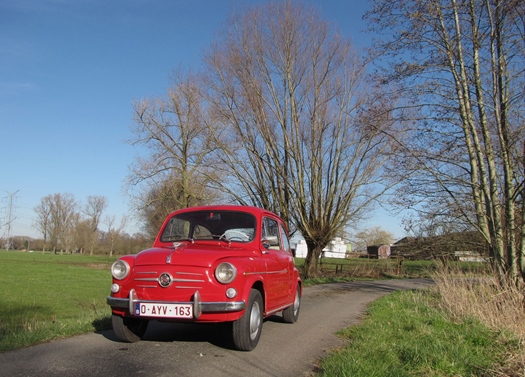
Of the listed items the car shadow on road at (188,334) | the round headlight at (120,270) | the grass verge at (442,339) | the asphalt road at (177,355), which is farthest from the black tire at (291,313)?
the round headlight at (120,270)

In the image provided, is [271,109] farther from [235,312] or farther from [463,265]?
[235,312]

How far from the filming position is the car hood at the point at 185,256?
206 inches

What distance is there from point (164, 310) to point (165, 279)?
36cm

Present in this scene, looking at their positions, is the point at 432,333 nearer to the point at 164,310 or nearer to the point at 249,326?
the point at 249,326

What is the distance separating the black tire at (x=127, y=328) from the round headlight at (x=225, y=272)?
1.43 meters

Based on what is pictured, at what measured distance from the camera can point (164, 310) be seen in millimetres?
5039

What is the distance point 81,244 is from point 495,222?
102 m

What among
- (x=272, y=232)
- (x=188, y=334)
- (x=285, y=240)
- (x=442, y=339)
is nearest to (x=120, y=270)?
(x=188, y=334)

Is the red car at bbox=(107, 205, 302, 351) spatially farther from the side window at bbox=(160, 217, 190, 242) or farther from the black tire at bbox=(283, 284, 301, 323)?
the black tire at bbox=(283, 284, 301, 323)

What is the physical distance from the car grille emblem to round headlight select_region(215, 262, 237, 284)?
0.57 metres

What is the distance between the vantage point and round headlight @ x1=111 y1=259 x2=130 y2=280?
545 centimetres

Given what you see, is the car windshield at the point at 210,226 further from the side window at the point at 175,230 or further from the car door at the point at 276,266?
the car door at the point at 276,266

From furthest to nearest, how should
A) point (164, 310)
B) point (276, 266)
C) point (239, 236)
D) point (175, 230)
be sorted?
1. point (175, 230)
2. point (276, 266)
3. point (239, 236)
4. point (164, 310)

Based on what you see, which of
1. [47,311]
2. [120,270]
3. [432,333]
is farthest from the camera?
[47,311]
